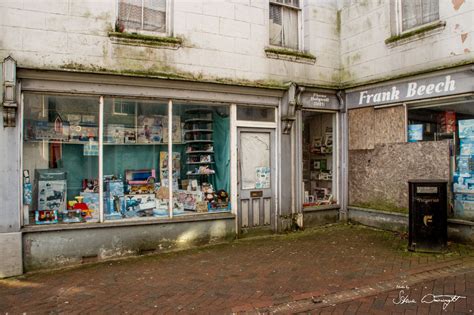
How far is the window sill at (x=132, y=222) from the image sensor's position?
6.70 meters

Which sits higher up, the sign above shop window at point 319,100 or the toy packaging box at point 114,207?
the sign above shop window at point 319,100

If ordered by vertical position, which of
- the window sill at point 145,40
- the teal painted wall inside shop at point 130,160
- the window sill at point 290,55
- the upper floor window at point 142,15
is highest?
the upper floor window at point 142,15

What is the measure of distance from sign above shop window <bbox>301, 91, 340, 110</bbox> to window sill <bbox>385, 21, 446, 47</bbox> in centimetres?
186

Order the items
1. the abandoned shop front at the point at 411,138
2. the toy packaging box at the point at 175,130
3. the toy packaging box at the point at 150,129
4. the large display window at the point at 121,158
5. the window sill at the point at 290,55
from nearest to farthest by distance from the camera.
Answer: the large display window at the point at 121,158
the abandoned shop front at the point at 411,138
the toy packaging box at the point at 150,129
the toy packaging box at the point at 175,130
the window sill at the point at 290,55

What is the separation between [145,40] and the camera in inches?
300

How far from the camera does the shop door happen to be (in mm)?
8711

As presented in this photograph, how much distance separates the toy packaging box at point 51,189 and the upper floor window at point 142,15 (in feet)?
10.4

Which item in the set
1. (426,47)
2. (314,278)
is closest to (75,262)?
(314,278)

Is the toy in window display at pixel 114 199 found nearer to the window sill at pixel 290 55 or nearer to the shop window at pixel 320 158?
the window sill at pixel 290 55

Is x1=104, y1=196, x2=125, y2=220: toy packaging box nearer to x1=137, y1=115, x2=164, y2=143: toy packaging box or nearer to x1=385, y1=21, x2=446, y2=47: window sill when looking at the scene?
x1=137, y1=115, x2=164, y2=143: toy packaging box

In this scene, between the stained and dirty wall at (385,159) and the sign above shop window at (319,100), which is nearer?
the stained and dirty wall at (385,159)

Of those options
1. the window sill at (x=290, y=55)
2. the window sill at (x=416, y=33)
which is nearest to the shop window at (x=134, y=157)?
the window sill at (x=290, y=55)

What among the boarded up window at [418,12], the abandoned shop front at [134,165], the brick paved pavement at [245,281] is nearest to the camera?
the brick paved pavement at [245,281]

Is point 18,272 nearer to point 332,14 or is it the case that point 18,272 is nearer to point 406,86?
point 406,86
